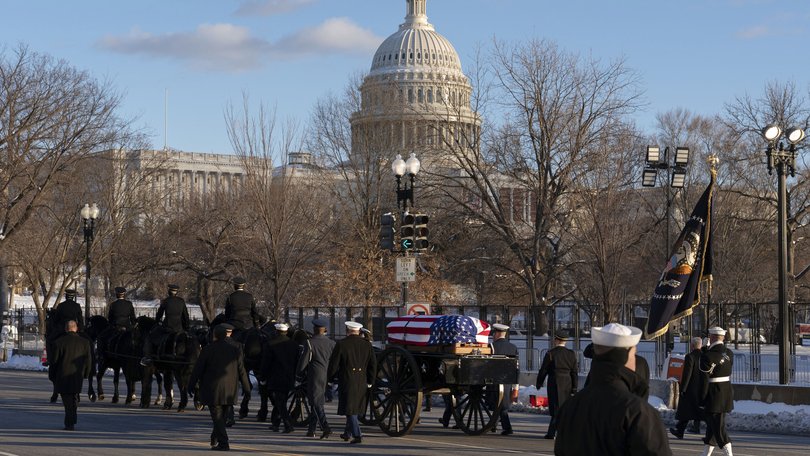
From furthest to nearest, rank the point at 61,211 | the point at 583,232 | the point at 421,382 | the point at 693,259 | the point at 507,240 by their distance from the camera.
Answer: the point at 61,211, the point at 507,240, the point at 583,232, the point at 693,259, the point at 421,382

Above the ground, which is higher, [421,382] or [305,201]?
[305,201]

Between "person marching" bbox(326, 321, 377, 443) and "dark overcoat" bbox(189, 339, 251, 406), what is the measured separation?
140 cm

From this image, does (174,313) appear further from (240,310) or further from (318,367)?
(318,367)

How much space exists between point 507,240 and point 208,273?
18659mm

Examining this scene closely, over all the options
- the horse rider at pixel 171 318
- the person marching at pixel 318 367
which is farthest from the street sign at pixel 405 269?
the person marching at pixel 318 367

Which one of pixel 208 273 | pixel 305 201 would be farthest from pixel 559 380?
pixel 208 273

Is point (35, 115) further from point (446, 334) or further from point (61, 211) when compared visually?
point (446, 334)

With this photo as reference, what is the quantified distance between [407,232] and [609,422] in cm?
1970

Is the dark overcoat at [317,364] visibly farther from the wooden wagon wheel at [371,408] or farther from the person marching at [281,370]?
the wooden wagon wheel at [371,408]

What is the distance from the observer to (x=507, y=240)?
47406mm

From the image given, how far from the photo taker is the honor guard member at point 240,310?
21.5 metres

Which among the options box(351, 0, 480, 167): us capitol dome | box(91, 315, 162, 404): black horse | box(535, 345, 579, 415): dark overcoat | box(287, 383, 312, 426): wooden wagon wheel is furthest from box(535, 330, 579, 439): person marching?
box(351, 0, 480, 167): us capitol dome

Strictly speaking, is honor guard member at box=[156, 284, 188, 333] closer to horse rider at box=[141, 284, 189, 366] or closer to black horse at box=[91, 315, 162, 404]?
horse rider at box=[141, 284, 189, 366]

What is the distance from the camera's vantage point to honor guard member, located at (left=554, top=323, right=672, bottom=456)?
5.95 metres
